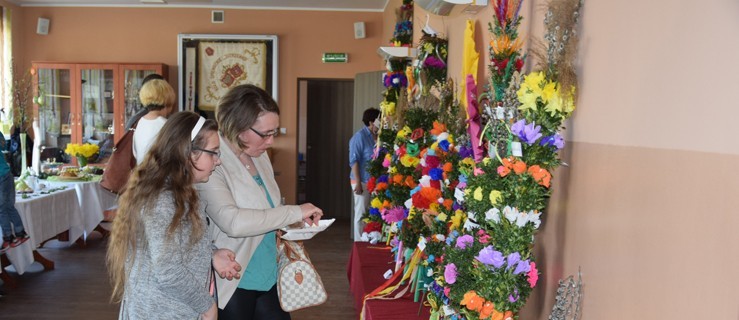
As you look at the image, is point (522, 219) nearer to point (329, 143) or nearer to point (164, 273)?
point (164, 273)

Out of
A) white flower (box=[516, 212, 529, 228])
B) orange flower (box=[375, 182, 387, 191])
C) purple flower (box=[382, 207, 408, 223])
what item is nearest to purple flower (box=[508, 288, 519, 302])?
white flower (box=[516, 212, 529, 228])

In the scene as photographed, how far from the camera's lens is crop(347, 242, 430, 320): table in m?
3.19

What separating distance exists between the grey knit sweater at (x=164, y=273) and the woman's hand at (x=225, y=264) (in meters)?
0.10

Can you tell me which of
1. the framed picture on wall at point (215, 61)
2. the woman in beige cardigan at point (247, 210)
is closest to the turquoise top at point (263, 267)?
the woman in beige cardigan at point (247, 210)

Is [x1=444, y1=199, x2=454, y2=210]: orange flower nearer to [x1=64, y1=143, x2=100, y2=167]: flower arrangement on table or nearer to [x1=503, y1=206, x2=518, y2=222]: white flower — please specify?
[x1=503, y1=206, x2=518, y2=222]: white flower

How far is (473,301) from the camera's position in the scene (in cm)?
196

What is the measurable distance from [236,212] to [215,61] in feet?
24.4

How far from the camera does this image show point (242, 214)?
218 centimetres

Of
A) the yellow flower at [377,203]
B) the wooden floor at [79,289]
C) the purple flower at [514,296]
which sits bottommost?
the wooden floor at [79,289]

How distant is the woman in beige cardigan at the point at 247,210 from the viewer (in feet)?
7.26

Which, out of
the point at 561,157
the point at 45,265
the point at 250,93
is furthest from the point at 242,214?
the point at 45,265

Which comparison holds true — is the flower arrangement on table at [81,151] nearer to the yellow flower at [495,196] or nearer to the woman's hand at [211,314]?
the woman's hand at [211,314]

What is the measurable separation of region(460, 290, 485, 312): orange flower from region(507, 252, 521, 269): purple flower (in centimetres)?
14

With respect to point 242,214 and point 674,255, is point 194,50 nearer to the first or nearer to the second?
point 242,214
